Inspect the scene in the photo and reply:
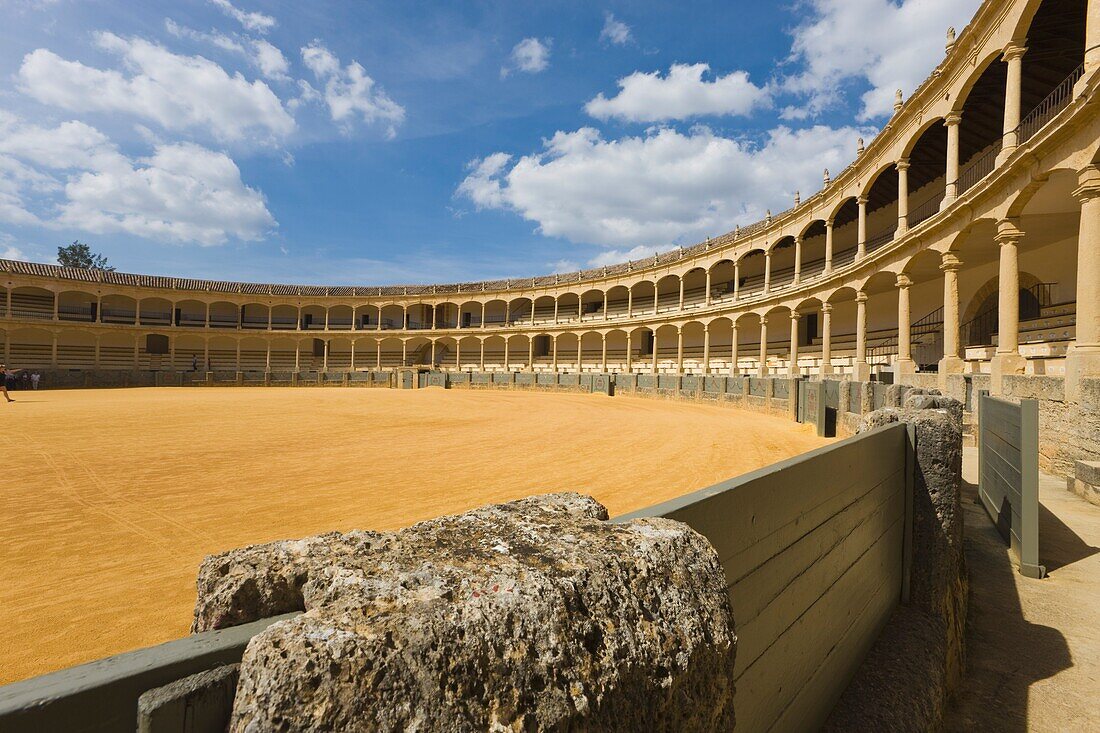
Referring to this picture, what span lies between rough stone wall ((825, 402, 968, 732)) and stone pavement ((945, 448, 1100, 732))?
16 cm

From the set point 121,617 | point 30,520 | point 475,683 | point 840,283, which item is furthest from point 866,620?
point 840,283

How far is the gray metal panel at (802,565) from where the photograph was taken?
5.91ft

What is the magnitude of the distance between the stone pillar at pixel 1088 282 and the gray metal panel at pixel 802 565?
24.0ft

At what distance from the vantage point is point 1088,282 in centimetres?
870

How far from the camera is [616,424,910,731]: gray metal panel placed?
5.91 ft

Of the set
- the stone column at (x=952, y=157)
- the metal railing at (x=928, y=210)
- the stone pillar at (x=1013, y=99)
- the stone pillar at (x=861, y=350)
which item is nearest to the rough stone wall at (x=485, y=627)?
the stone pillar at (x=1013, y=99)

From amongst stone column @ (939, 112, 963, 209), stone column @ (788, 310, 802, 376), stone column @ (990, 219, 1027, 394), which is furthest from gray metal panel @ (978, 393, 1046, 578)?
stone column @ (788, 310, 802, 376)

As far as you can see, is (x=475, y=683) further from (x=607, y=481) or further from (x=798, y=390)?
(x=798, y=390)

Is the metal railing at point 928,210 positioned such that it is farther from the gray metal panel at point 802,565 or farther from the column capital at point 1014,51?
the gray metal panel at point 802,565

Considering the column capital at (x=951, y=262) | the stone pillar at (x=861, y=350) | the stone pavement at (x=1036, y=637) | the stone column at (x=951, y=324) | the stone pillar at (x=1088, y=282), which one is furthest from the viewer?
the stone pillar at (x=861, y=350)

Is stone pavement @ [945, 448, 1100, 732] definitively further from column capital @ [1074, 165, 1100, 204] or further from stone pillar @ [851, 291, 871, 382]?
stone pillar @ [851, 291, 871, 382]

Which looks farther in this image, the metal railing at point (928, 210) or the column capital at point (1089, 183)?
the metal railing at point (928, 210)

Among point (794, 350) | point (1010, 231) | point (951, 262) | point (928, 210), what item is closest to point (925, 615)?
point (1010, 231)

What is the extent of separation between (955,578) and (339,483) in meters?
7.06
